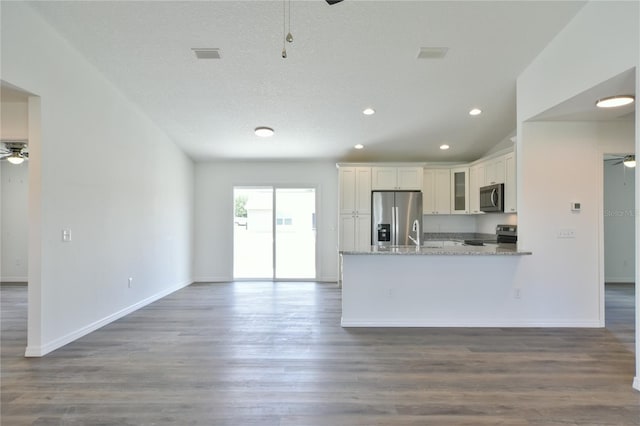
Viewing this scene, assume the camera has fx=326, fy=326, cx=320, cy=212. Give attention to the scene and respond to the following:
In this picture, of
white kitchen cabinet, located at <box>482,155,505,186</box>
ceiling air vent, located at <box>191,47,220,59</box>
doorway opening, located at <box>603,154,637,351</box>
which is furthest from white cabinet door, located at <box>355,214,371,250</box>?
doorway opening, located at <box>603,154,637,351</box>

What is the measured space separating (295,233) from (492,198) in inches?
149

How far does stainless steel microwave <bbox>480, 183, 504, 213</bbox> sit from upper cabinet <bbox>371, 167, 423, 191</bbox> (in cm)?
115

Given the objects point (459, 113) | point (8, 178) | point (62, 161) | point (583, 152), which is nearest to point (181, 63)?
point (62, 161)

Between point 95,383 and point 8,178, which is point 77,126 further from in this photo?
point 8,178

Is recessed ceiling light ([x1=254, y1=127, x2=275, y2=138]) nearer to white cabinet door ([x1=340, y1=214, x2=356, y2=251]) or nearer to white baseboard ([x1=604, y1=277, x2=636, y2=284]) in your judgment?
white cabinet door ([x1=340, y1=214, x2=356, y2=251])

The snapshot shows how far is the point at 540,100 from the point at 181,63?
4088 millimetres

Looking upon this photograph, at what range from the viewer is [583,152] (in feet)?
13.0

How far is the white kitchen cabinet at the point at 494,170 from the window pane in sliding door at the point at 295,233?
331cm

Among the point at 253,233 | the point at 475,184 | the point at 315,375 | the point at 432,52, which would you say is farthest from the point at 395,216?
the point at 315,375

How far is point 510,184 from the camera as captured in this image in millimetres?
4957

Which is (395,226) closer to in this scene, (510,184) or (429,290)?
(510,184)

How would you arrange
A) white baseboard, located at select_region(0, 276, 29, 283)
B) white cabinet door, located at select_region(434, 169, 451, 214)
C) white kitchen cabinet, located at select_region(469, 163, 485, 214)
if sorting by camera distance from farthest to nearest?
white baseboard, located at select_region(0, 276, 29, 283), white cabinet door, located at select_region(434, 169, 451, 214), white kitchen cabinet, located at select_region(469, 163, 485, 214)

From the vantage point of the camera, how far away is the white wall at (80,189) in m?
3.11

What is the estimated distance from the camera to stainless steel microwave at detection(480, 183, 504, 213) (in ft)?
16.9
